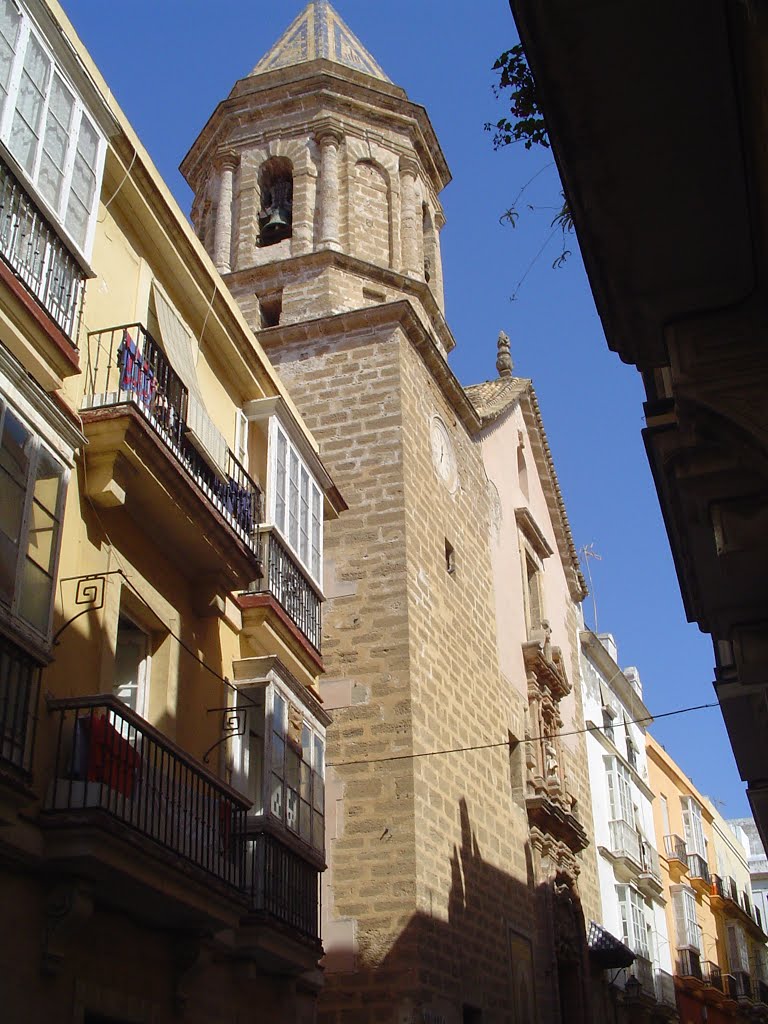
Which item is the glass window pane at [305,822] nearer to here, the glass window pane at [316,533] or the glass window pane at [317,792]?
the glass window pane at [317,792]

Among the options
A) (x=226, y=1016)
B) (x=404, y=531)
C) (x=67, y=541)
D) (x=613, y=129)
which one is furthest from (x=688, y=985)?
(x=613, y=129)

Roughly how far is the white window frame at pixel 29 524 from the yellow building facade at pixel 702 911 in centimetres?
2383

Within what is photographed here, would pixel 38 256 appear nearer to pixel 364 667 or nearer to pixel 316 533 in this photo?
pixel 316 533

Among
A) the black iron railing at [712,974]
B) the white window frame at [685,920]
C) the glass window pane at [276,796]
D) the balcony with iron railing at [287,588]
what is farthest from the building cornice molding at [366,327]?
the black iron railing at [712,974]

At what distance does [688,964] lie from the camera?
28.0 meters

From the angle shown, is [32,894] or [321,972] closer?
[32,894]

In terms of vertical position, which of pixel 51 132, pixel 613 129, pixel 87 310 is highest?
pixel 51 132

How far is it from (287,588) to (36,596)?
4.36 metres

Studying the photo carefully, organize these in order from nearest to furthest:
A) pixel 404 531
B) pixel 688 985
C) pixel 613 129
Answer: pixel 613 129
pixel 404 531
pixel 688 985

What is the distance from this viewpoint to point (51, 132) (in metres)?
8.38

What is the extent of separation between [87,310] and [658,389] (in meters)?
4.37

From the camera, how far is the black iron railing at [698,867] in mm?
31031

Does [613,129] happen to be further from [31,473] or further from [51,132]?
[51,132]

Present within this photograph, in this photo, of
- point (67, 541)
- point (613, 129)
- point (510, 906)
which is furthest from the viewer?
point (510, 906)
